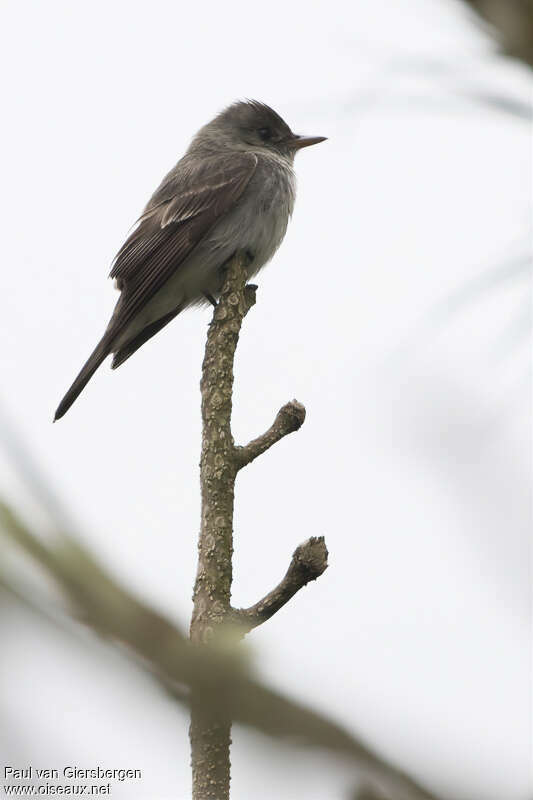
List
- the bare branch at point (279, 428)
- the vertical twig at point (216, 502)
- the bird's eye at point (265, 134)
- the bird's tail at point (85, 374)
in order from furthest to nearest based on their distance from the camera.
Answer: the bird's eye at point (265, 134) < the bird's tail at point (85, 374) < the bare branch at point (279, 428) < the vertical twig at point (216, 502)

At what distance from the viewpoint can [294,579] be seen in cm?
309

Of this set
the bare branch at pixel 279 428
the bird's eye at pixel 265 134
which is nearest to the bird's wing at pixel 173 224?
the bird's eye at pixel 265 134

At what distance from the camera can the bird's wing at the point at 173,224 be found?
23.6ft

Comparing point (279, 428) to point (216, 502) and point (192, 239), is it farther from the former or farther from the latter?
point (192, 239)

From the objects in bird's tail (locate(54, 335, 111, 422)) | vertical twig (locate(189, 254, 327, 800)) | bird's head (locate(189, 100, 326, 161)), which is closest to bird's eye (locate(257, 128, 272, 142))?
bird's head (locate(189, 100, 326, 161))

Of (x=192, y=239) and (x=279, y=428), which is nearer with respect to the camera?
(x=279, y=428)

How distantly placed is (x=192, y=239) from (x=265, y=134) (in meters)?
2.27

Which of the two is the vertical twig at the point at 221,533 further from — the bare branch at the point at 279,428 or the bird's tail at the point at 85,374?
the bird's tail at the point at 85,374

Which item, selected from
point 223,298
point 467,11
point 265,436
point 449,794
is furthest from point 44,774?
point 223,298

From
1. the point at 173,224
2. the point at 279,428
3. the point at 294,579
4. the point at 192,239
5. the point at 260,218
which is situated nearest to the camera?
the point at 294,579

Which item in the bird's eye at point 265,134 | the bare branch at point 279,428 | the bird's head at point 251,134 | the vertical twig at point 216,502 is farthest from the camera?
the bird's eye at point 265,134

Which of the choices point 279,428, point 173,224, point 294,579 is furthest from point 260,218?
point 294,579

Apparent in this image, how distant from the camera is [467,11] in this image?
1198 millimetres

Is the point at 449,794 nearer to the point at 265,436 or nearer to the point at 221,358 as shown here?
the point at 265,436
